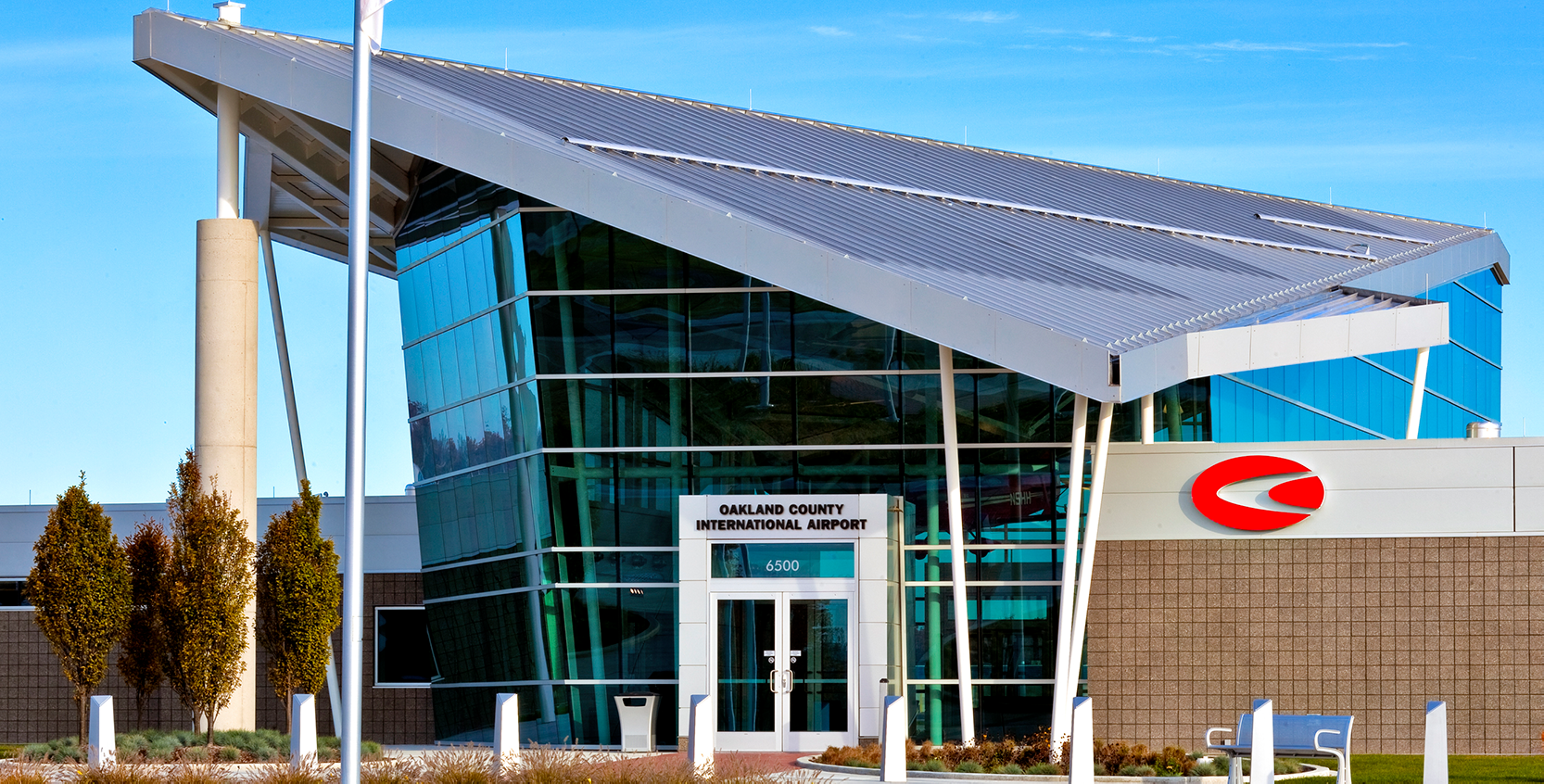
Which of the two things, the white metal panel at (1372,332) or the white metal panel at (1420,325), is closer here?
the white metal panel at (1372,332)

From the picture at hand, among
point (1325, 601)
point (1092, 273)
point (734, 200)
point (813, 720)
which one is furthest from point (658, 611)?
point (1325, 601)

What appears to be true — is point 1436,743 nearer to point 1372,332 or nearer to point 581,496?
point 1372,332

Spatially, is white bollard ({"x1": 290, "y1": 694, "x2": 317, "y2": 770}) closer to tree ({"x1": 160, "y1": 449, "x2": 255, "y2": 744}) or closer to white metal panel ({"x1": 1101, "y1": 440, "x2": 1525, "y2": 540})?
tree ({"x1": 160, "y1": 449, "x2": 255, "y2": 744})

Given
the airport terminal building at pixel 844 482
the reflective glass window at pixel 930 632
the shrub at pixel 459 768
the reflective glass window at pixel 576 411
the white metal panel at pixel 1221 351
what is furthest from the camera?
the reflective glass window at pixel 576 411

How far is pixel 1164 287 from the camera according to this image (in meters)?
24.8

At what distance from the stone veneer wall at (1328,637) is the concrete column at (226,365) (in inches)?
494

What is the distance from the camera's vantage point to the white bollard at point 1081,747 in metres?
16.5

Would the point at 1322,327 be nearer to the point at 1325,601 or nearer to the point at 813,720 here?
the point at 1325,601

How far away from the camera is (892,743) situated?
18641 mm

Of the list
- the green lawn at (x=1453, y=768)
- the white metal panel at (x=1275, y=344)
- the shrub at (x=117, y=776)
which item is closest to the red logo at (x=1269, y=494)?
the white metal panel at (x=1275, y=344)

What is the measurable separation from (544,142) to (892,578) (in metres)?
7.70

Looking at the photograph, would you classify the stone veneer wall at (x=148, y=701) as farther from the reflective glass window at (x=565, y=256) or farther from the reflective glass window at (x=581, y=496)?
the reflective glass window at (x=565, y=256)

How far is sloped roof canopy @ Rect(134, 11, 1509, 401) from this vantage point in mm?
21031

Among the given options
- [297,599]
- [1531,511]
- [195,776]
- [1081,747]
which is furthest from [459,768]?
[1531,511]
